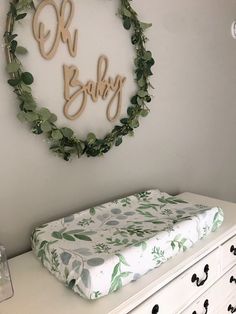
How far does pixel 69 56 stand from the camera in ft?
3.97

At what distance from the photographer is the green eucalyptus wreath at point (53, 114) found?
1.05m

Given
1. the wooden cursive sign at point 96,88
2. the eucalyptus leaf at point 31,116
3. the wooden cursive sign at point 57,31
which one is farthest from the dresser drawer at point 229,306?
the wooden cursive sign at point 57,31

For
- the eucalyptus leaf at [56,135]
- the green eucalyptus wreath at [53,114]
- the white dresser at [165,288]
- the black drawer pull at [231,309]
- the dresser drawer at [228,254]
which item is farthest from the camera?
the black drawer pull at [231,309]

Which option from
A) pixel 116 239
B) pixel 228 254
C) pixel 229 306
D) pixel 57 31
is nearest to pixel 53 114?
pixel 57 31

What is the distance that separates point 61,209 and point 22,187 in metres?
0.20

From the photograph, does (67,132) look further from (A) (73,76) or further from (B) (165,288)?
(B) (165,288)

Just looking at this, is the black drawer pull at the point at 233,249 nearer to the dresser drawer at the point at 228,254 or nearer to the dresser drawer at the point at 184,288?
the dresser drawer at the point at 228,254

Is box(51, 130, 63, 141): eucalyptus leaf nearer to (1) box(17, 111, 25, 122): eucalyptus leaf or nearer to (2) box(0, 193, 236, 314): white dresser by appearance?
(1) box(17, 111, 25, 122): eucalyptus leaf

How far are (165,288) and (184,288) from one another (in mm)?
115

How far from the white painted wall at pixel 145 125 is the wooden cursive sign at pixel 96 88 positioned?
3cm

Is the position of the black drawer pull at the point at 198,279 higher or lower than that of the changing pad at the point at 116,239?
lower

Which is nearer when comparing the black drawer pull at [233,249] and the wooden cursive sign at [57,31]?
the wooden cursive sign at [57,31]

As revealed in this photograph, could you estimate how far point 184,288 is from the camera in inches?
42.8

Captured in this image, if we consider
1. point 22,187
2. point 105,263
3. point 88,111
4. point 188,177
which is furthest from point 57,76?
point 188,177
